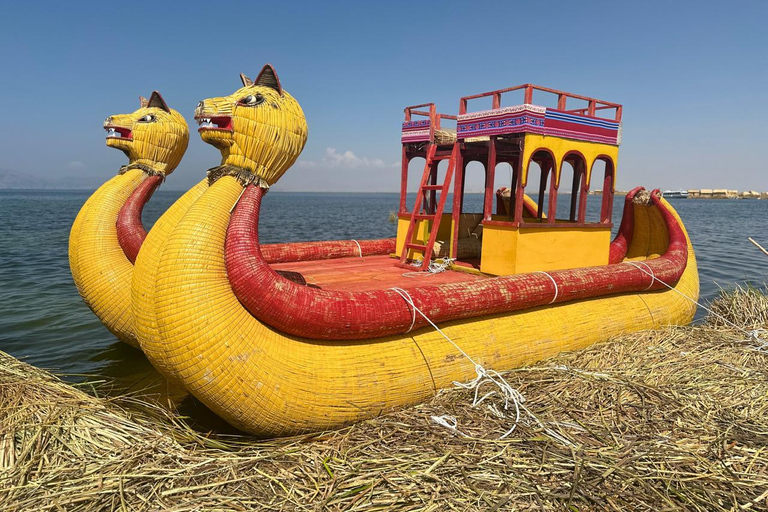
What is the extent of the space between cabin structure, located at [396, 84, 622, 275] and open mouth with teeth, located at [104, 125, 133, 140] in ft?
14.5

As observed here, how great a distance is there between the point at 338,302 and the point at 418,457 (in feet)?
4.85

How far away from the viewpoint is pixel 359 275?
735cm

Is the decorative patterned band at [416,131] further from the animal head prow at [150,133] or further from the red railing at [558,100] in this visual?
the animal head prow at [150,133]

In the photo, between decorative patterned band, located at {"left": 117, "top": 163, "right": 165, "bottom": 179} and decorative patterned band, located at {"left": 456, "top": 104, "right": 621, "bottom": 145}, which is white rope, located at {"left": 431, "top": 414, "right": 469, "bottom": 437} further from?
decorative patterned band, located at {"left": 117, "top": 163, "right": 165, "bottom": 179}

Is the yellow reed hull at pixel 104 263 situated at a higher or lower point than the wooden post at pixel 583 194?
lower

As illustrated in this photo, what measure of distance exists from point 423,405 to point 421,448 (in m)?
0.80

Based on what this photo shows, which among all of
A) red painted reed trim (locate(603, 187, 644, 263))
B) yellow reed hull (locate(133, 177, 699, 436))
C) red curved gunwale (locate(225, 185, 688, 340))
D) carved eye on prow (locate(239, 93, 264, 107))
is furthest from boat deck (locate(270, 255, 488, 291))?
red painted reed trim (locate(603, 187, 644, 263))

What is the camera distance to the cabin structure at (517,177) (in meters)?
7.32

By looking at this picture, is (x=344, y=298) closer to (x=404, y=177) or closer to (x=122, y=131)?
(x=122, y=131)

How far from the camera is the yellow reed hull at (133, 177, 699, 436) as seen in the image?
154 inches

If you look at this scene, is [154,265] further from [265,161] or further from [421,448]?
[421,448]

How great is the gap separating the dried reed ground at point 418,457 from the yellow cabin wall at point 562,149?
11.6 ft

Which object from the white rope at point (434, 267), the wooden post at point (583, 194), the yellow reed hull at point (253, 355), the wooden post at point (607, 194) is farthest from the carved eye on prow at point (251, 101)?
the wooden post at point (607, 194)


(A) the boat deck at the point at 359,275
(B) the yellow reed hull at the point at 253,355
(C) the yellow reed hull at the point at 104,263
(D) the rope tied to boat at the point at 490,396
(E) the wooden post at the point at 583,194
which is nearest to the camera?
(B) the yellow reed hull at the point at 253,355
